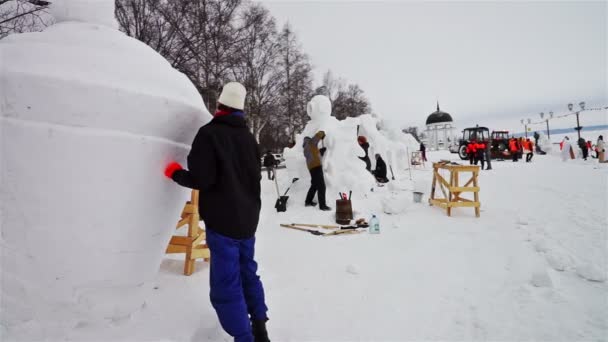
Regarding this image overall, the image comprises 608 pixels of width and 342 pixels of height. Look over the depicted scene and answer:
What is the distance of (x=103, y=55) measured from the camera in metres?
1.66

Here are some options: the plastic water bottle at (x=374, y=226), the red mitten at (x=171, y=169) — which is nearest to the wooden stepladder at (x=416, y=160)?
the plastic water bottle at (x=374, y=226)

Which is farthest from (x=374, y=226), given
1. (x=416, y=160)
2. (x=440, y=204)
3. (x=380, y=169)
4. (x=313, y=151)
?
(x=416, y=160)

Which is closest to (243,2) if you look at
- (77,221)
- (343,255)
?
(343,255)

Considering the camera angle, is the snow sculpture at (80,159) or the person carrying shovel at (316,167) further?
the person carrying shovel at (316,167)

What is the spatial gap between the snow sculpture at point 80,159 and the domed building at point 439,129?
181 ft

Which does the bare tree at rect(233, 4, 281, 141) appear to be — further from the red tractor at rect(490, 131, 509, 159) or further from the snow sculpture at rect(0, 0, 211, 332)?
the red tractor at rect(490, 131, 509, 159)

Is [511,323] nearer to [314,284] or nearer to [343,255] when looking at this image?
[314,284]

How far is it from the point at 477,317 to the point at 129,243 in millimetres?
2528

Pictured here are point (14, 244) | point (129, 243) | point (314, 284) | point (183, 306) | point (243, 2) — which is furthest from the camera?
point (243, 2)

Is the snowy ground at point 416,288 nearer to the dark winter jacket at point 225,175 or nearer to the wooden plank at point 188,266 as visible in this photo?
the wooden plank at point 188,266

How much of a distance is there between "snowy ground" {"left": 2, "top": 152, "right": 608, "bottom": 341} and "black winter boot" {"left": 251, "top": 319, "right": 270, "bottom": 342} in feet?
0.55

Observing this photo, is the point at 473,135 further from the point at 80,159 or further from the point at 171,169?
the point at 80,159

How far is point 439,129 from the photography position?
53.9 m

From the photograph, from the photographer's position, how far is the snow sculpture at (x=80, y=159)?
156 centimetres
